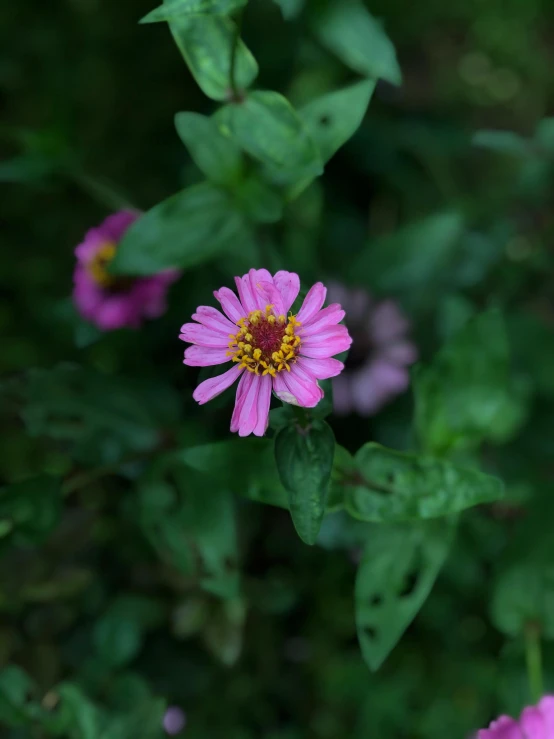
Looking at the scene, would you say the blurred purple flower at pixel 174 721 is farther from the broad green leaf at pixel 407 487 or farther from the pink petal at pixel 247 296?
the pink petal at pixel 247 296

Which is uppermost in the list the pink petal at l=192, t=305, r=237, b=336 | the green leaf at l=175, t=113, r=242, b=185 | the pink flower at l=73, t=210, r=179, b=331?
the green leaf at l=175, t=113, r=242, b=185

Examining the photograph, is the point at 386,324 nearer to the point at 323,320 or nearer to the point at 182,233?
the point at 182,233

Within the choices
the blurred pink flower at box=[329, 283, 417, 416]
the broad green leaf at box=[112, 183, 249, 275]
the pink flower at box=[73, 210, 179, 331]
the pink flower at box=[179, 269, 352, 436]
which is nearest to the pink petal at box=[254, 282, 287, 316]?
the pink flower at box=[179, 269, 352, 436]

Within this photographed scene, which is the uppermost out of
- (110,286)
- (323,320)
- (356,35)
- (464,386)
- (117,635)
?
(356,35)

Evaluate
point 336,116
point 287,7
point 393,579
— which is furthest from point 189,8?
A: point 393,579

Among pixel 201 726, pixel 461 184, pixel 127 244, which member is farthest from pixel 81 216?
pixel 201 726

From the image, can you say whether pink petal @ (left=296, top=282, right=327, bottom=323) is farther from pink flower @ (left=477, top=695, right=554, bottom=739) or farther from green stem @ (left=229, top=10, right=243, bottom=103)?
pink flower @ (left=477, top=695, right=554, bottom=739)

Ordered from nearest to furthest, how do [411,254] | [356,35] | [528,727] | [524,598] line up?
[528,727]
[356,35]
[524,598]
[411,254]
